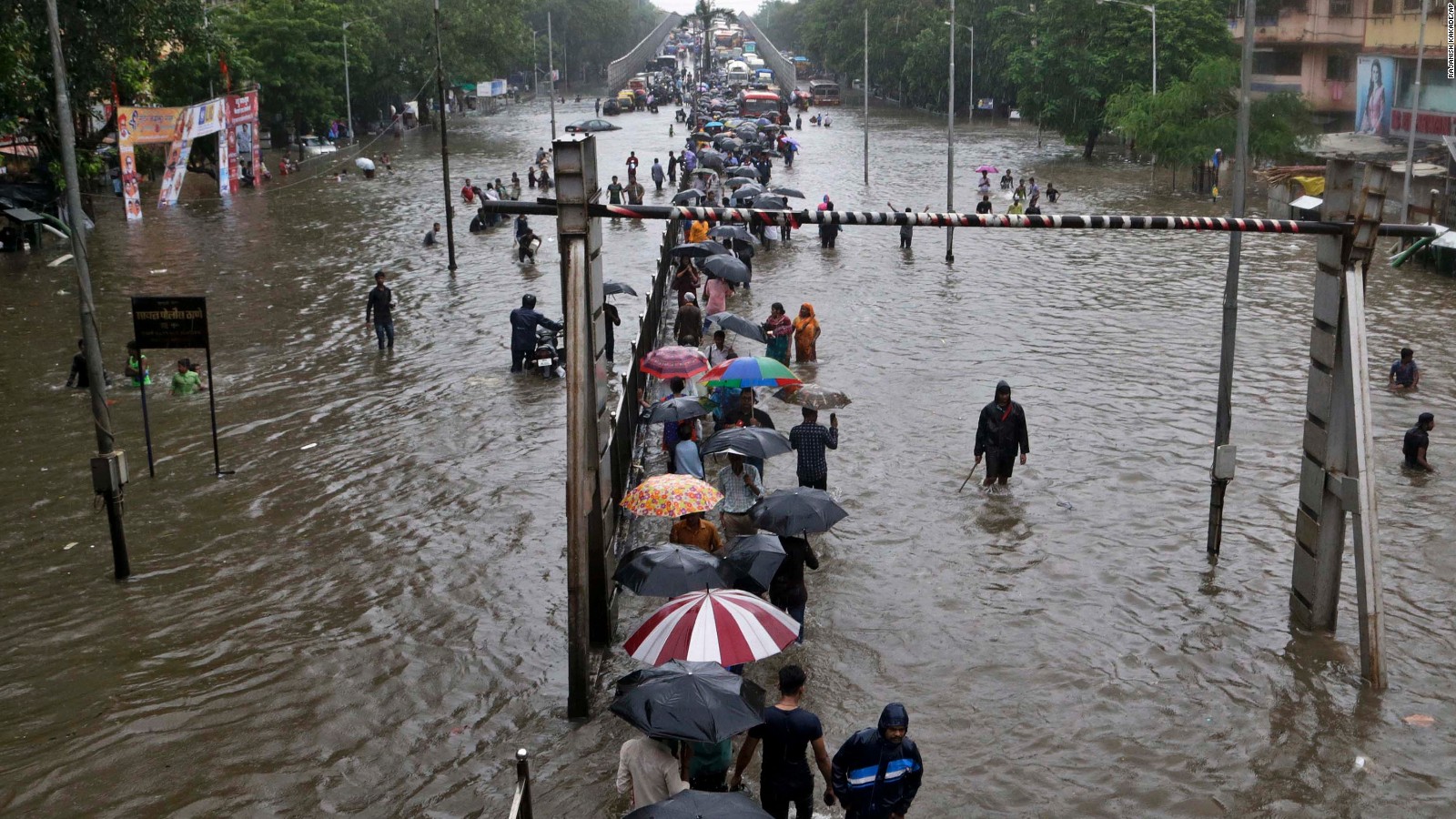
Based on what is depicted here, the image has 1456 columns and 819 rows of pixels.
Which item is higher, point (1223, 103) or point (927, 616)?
point (1223, 103)

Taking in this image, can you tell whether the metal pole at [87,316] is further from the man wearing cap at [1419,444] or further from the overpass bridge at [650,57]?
the overpass bridge at [650,57]

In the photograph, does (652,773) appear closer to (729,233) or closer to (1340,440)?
(1340,440)

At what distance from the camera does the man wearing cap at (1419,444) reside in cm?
1541

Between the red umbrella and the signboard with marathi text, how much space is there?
16.6 ft

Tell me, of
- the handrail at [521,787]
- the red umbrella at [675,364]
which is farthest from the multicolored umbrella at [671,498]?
the red umbrella at [675,364]

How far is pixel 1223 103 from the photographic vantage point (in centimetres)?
4616

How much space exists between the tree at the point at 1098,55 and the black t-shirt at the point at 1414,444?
38.1 m

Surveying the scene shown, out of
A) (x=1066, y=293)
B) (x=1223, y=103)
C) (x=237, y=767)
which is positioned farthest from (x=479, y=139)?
(x=237, y=767)

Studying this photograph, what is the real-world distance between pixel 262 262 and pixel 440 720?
25801 millimetres

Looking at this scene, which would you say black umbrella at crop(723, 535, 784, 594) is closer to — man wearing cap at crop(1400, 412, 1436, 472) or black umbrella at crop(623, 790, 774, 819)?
black umbrella at crop(623, 790, 774, 819)

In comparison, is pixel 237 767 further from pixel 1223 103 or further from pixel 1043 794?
pixel 1223 103

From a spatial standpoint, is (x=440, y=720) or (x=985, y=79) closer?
(x=440, y=720)

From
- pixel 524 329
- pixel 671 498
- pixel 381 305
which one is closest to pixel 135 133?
pixel 381 305

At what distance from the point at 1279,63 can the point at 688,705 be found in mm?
56890
